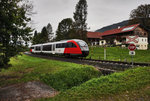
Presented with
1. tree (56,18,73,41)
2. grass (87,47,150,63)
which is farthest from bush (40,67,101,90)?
tree (56,18,73,41)

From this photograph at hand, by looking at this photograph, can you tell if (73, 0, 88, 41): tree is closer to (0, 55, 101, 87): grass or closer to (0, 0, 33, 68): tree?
(0, 55, 101, 87): grass

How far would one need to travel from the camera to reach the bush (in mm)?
7020

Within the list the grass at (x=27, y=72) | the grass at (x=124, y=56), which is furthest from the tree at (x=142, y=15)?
the grass at (x=27, y=72)

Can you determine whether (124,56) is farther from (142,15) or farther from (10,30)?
(142,15)

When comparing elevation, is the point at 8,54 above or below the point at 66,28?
below

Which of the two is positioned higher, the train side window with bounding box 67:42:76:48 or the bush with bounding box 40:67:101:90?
the train side window with bounding box 67:42:76:48

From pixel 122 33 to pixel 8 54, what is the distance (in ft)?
135

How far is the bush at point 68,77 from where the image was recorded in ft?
23.0

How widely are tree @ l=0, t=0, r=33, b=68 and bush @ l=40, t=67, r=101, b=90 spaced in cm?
261

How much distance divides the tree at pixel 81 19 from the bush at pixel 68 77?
83.0 feet

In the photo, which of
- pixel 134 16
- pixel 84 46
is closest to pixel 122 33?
pixel 134 16

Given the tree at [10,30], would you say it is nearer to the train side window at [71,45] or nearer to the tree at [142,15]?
the train side window at [71,45]

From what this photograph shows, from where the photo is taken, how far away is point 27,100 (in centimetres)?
429

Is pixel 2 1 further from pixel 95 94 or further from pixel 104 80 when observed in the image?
pixel 104 80
